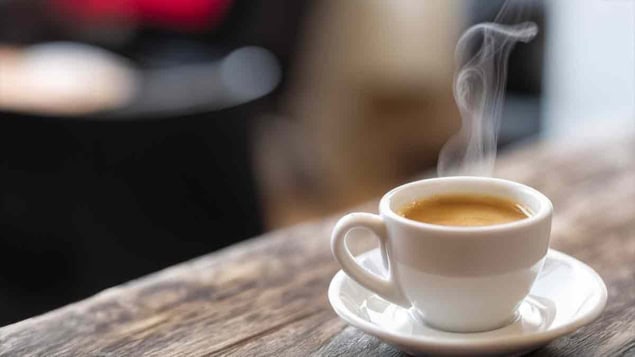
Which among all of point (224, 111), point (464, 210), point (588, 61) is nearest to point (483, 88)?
point (464, 210)

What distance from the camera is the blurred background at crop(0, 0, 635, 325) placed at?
1.63 meters

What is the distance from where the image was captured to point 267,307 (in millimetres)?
837

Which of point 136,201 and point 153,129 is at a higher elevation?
point 153,129

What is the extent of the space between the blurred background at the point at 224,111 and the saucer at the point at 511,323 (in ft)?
2.21

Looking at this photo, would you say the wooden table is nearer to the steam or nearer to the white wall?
the steam

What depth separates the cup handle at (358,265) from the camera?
68 cm

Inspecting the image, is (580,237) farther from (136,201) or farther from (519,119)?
(519,119)

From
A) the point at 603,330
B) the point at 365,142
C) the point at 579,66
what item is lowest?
the point at 365,142

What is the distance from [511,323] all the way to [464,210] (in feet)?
0.32

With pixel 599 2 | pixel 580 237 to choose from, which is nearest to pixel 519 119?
pixel 599 2

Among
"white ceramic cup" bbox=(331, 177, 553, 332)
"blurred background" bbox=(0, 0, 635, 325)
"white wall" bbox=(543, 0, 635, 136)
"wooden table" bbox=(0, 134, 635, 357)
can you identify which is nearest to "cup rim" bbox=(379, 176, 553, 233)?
"white ceramic cup" bbox=(331, 177, 553, 332)

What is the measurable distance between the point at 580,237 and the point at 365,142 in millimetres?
1961

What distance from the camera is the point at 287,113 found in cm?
286

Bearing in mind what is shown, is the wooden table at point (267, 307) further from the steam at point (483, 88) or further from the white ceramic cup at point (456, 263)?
the steam at point (483, 88)
